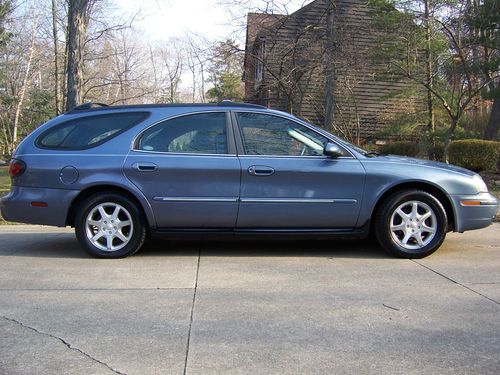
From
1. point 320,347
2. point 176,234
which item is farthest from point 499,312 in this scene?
point 176,234

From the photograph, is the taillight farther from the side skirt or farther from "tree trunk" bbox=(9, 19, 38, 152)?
"tree trunk" bbox=(9, 19, 38, 152)

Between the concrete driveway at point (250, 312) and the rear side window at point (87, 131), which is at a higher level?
the rear side window at point (87, 131)

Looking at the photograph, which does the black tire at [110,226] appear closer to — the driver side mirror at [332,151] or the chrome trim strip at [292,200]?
the chrome trim strip at [292,200]

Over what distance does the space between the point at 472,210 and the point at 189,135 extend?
3361mm

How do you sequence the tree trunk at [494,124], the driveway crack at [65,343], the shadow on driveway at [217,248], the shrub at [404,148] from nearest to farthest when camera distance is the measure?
1. the driveway crack at [65,343]
2. the shadow on driveway at [217,248]
3. the tree trunk at [494,124]
4. the shrub at [404,148]

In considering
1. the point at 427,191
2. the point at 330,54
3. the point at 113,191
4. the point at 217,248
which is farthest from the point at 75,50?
the point at 427,191

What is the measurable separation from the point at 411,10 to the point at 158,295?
10356mm

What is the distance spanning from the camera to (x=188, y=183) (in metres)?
5.74

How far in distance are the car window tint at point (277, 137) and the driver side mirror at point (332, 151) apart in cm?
12

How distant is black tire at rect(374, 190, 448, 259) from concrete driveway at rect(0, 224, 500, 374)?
188mm

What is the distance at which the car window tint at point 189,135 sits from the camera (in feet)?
19.2

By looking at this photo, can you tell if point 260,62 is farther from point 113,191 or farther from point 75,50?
point 113,191

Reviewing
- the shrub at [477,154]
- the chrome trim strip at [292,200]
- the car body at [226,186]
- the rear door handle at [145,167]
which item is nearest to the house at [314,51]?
the shrub at [477,154]

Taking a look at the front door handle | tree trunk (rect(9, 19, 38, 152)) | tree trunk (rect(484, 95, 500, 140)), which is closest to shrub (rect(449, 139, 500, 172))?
tree trunk (rect(484, 95, 500, 140))
